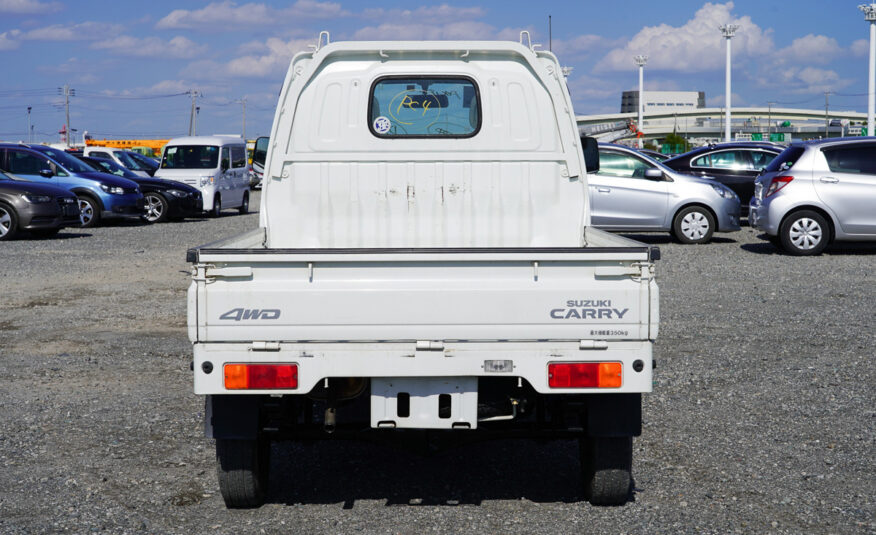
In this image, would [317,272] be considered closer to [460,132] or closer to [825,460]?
[460,132]

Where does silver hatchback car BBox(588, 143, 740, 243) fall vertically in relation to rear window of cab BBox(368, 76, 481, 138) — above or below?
below

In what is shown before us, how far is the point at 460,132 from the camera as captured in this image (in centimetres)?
617

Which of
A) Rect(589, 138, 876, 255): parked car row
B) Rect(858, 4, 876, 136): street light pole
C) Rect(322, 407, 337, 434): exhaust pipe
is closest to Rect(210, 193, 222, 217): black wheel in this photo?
Rect(589, 138, 876, 255): parked car row

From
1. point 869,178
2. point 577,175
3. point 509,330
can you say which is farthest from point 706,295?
point 509,330

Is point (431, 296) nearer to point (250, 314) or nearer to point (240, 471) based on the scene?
point (250, 314)

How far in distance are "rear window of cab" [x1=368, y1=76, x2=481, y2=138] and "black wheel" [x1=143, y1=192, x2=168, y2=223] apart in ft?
61.2

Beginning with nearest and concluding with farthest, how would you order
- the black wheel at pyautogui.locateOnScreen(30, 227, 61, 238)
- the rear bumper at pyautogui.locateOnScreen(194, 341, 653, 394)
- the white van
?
the rear bumper at pyautogui.locateOnScreen(194, 341, 653, 394), the black wheel at pyautogui.locateOnScreen(30, 227, 61, 238), the white van

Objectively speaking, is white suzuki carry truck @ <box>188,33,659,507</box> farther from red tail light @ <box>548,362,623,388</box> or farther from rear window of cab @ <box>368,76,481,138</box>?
rear window of cab @ <box>368,76,481,138</box>

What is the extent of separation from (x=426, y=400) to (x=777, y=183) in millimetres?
12353

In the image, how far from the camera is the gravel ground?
15.3 feet

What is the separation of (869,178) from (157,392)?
1164 cm

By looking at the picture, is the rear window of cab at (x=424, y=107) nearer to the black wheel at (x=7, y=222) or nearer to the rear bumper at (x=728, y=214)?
the rear bumper at (x=728, y=214)

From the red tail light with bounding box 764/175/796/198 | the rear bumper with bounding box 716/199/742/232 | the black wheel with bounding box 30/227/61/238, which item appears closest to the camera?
the red tail light with bounding box 764/175/796/198

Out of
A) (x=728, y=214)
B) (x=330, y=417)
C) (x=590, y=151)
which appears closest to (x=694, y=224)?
(x=728, y=214)
